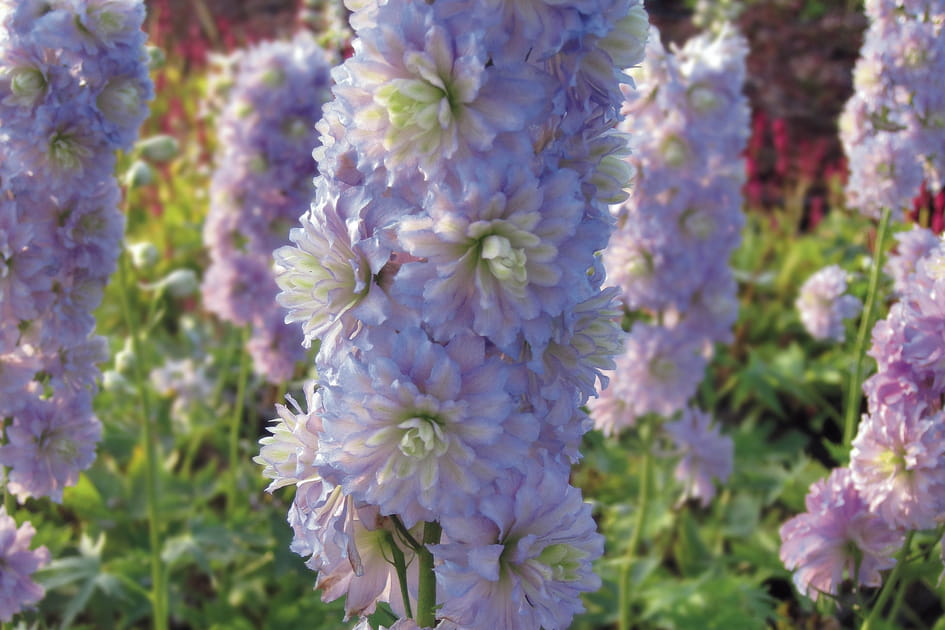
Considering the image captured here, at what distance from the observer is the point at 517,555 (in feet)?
3.64

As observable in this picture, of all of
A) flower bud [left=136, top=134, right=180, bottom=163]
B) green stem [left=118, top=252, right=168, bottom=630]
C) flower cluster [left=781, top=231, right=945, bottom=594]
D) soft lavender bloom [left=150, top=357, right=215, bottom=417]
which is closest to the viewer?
flower cluster [left=781, top=231, right=945, bottom=594]

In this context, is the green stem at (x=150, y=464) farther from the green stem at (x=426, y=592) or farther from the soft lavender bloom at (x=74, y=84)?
the green stem at (x=426, y=592)

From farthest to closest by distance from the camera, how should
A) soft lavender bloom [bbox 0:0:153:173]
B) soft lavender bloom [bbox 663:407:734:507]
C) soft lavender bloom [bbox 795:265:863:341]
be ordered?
soft lavender bloom [bbox 795:265:863:341] < soft lavender bloom [bbox 663:407:734:507] < soft lavender bloom [bbox 0:0:153:173]

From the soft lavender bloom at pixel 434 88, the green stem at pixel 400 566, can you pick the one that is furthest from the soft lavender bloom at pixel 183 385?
the soft lavender bloom at pixel 434 88

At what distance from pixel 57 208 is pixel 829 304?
101 inches

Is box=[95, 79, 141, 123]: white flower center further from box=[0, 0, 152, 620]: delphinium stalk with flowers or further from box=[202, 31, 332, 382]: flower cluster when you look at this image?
box=[202, 31, 332, 382]: flower cluster

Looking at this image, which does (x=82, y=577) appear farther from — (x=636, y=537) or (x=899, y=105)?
(x=899, y=105)

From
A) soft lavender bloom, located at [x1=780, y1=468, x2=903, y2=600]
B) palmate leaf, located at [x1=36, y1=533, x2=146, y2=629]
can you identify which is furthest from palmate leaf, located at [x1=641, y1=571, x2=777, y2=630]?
palmate leaf, located at [x1=36, y1=533, x2=146, y2=629]

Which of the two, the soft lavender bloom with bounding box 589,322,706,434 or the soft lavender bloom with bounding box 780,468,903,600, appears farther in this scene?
the soft lavender bloom with bounding box 589,322,706,434

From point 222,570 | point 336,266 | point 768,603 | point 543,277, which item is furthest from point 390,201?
point 222,570

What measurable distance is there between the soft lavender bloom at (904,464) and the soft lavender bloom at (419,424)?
0.88 meters

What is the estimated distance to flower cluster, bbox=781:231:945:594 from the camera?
1.57 metres

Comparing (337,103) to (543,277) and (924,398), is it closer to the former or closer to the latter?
(543,277)

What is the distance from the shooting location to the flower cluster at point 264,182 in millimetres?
3012
